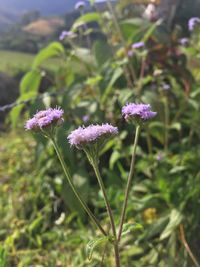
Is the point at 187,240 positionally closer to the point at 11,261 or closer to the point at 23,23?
the point at 11,261

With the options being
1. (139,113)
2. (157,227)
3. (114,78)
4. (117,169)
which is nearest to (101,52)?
(114,78)

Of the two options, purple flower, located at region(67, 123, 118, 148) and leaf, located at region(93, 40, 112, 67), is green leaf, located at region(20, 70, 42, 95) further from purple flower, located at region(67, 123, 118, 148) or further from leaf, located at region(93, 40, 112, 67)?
purple flower, located at region(67, 123, 118, 148)

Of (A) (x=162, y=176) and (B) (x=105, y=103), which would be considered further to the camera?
(B) (x=105, y=103)

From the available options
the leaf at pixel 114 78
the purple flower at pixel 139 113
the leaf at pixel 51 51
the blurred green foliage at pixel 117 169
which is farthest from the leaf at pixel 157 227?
the leaf at pixel 51 51

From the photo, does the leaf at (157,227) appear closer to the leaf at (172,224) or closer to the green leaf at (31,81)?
the leaf at (172,224)

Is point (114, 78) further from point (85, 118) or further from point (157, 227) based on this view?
point (157, 227)

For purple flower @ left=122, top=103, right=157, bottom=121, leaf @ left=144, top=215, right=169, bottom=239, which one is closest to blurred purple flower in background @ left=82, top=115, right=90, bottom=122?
leaf @ left=144, top=215, right=169, bottom=239

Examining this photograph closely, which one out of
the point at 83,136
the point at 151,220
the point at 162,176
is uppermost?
the point at 162,176

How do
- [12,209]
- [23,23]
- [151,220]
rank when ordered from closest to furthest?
[151,220] < [12,209] < [23,23]

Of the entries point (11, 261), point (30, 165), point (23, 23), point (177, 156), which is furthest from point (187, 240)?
point (23, 23)
